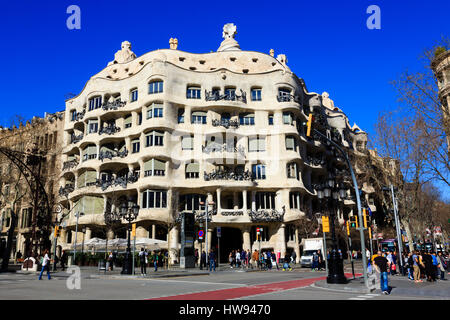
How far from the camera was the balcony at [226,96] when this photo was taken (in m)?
46.3

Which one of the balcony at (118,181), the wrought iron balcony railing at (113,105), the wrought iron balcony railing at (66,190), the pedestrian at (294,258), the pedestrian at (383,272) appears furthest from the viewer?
the wrought iron balcony railing at (66,190)

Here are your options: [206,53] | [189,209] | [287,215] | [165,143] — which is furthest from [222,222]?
[206,53]

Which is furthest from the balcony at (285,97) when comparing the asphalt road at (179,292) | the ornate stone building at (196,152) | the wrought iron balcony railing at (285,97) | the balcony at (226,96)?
the asphalt road at (179,292)

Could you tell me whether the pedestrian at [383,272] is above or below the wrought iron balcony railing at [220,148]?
below

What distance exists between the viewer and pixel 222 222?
41.6 meters

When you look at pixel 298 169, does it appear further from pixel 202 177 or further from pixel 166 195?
pixel 166 195

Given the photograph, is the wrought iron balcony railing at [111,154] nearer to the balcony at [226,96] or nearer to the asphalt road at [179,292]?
the balcony at [226,96]

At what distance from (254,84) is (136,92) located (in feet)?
48.1

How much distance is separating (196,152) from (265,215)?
1066 centimetres

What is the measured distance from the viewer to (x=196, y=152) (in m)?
44.6

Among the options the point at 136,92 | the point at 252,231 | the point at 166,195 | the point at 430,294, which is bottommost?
the point at 430,294

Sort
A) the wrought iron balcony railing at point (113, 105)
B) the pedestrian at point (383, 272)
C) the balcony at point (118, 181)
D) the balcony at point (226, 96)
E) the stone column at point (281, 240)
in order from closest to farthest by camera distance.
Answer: the pedestrian at point (383, 272) < the stone column at point (281, 240) < the balcony at point (118, 181) < the balcony at point (226, 96) < the wrought iron balcony railing at point (113, 105)

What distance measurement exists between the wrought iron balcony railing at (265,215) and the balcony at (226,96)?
1379cm
